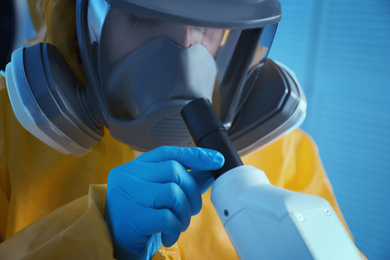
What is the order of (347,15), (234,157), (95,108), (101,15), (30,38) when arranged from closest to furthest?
(234,157) < (101,15) < (95,108) < (30,38) < (347,15)

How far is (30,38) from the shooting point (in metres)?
1.09

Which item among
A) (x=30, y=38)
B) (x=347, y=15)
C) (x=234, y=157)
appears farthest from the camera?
(x=347, y=15)

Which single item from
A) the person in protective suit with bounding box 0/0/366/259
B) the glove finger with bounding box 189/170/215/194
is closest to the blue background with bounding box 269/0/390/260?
the person in protective suit with bounding box 0/0/366/259

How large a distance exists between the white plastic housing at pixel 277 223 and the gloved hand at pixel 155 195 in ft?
0.23

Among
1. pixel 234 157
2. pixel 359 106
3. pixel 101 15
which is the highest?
pixel 101 15

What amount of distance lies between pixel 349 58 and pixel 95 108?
2041mm

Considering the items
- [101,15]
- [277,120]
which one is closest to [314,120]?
[277,120]

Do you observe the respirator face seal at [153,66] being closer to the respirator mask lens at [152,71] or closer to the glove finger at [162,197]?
the respirator mask lens at [152,71]

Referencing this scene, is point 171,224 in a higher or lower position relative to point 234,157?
lower

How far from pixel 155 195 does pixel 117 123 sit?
0.29 meters

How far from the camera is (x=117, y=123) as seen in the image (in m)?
0.92

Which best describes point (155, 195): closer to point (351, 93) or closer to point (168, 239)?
point (168, 239)

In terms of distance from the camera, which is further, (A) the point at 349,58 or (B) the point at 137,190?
(A) the point at 349,58

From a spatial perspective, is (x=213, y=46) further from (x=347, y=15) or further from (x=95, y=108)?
(x=347, y=15)
